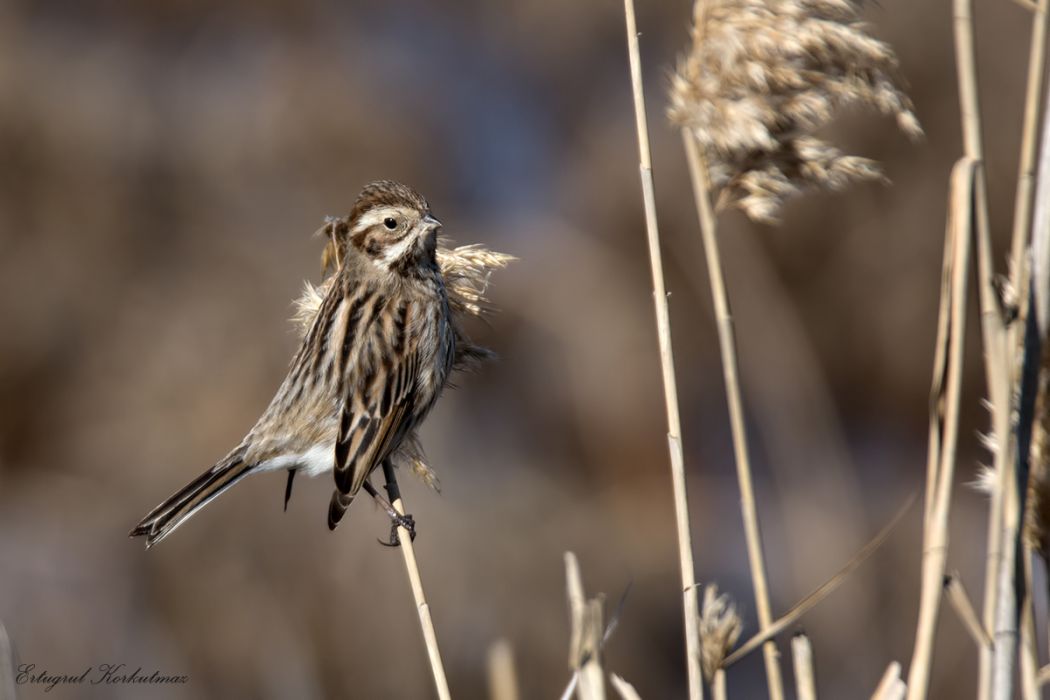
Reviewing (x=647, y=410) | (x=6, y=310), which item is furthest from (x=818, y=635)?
(x=6, y=310)

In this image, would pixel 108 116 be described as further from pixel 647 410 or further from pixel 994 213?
pixel 994 213

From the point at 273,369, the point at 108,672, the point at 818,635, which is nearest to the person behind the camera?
the point at 108,672

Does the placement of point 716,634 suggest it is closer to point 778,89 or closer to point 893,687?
point 893,687

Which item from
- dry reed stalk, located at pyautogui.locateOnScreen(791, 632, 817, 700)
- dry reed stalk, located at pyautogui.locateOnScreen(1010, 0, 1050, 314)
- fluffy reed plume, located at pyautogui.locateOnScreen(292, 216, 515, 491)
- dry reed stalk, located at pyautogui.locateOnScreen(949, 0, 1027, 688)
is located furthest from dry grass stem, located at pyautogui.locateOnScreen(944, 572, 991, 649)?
fluffy reed plume, located at pyautogui.locateOnScreen(292, 216, 515, 491)

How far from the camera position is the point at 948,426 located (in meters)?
2.40

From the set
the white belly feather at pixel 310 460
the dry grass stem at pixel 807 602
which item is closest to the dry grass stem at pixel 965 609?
the dry grass stem at pixel 807 602

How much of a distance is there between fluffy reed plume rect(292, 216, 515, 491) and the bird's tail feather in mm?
487

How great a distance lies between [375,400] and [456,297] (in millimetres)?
453

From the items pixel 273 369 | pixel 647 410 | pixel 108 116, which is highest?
pixel 108 116

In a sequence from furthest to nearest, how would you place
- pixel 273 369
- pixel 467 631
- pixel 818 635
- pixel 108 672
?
pixel 818 635 → pixel 273 369 → pixel 467 631 → pixel 108 672

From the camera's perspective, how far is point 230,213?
8344mm

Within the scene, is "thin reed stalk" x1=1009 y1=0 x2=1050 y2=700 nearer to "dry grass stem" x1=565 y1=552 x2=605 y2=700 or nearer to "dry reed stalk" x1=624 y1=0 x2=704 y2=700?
"dry reed stalk" x1=624 y1=0 x2=704 y2=700

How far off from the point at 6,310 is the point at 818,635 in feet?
18.6

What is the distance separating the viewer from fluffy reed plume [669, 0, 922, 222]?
2.60 m
